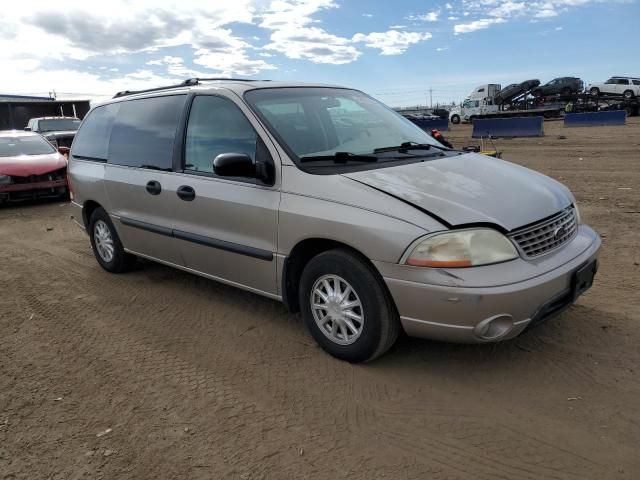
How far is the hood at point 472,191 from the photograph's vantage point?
2.93 meters

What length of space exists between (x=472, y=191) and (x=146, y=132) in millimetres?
2970

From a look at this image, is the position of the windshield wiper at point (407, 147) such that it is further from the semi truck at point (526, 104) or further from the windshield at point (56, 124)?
the semi truck at point (526, 104)

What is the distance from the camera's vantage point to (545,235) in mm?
3084

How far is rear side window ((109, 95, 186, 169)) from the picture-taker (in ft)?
14.5

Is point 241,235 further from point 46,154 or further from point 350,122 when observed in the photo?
point 46,154

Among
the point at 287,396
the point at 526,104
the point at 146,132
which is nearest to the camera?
the point at 287,396

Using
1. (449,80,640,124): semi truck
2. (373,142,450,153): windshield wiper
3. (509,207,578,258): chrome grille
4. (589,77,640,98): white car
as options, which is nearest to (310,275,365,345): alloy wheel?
(509,207,578,258): chrome grille

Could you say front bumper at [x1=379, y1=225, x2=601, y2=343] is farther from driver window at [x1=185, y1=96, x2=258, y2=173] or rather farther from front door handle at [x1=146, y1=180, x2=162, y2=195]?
front door handle at [x1=146, y1=180, x2=162, y2=195]

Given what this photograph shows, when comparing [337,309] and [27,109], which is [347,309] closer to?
[337,309]

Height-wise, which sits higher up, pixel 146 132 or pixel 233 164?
pixel 146 132

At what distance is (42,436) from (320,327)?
1660 mm

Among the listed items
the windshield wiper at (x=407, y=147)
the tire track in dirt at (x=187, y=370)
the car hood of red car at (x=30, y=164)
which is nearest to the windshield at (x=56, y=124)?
the car hood of red car at (x=30, y=164)

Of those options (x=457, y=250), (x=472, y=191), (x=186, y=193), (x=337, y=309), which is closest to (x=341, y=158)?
(x=472, y=191)

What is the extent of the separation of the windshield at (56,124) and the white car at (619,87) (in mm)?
33164
